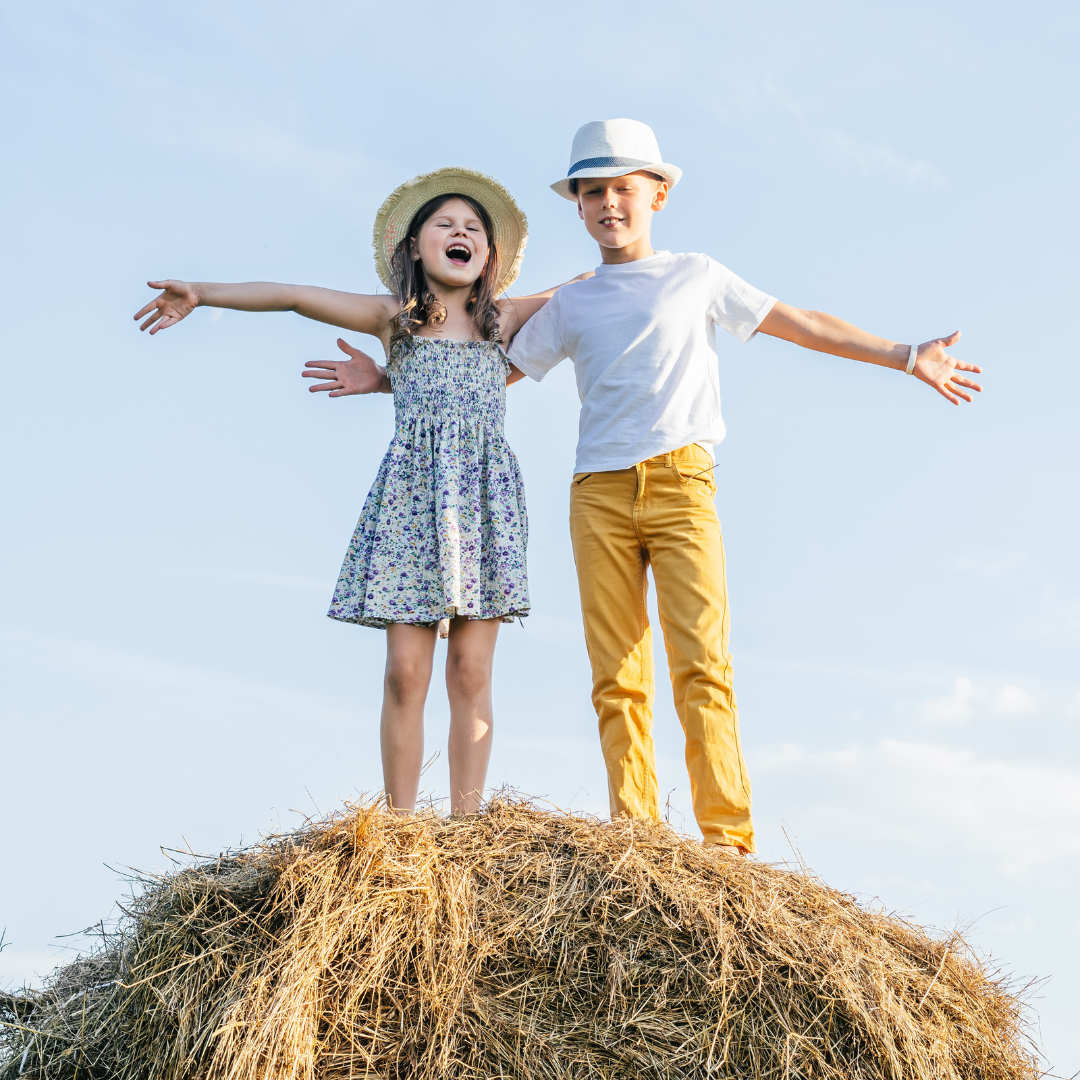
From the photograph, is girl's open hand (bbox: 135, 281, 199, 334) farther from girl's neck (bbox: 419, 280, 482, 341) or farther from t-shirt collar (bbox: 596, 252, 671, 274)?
t-shirt collar (bbox: 596, 252, 671, 274)

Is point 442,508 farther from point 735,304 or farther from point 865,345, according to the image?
point 865,345

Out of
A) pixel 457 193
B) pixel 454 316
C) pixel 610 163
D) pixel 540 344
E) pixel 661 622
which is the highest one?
pixel 457 193

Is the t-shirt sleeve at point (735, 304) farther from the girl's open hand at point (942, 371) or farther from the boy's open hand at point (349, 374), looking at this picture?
the boy's open hand at point (349, 374)

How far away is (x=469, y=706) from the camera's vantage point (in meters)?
4.66

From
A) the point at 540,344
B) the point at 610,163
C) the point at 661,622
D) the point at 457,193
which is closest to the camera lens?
the point at 661,622

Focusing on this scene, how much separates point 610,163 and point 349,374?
1360 mm

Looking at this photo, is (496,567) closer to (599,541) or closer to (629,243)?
(599,541)

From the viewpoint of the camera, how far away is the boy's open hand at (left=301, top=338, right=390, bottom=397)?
16.9 feet

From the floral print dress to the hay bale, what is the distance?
4.06 feet

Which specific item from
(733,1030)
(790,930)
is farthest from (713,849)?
(733,1030)

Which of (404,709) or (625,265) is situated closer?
(404,709)

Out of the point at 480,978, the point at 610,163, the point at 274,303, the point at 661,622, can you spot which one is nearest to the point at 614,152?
the point at 610,163

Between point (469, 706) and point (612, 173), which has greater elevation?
point (612, 173)

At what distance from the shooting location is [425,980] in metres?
3.24
